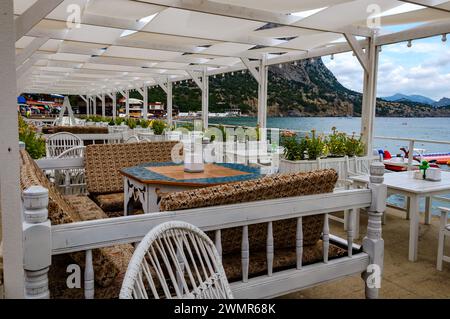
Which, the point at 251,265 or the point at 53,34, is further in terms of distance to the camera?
the point at 53,34

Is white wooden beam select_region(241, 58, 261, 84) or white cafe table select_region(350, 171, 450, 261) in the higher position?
white wooden beam select_region(241, 58, 261, 84)

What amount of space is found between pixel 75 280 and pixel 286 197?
1101 mm

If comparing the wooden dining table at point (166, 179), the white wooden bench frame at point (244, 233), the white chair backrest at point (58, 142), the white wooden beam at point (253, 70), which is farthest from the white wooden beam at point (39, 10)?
the white wooden beam at point (253, 70)

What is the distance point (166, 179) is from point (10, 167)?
1866 millimetres

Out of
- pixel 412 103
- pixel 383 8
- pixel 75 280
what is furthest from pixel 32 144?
pixel 412 103

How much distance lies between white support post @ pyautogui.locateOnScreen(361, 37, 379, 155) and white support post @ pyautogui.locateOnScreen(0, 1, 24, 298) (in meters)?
6.53

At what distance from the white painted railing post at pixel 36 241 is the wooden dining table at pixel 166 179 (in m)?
1.59

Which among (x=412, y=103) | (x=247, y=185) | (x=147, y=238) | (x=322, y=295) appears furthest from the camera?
(x=412, y=103)

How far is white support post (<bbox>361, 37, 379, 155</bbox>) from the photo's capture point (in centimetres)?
679

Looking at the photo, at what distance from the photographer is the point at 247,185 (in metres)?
1.99

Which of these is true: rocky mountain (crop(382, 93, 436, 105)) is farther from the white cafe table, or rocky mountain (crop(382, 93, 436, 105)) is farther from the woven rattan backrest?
the woven rattan backrest

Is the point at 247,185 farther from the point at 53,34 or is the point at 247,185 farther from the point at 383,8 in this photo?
the point at 53,34

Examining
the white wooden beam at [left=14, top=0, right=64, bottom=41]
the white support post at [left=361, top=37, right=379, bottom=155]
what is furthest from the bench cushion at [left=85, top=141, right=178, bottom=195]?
the white support post at [left=361, top=37, right=379, bottom=155]

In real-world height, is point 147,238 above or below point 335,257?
above
